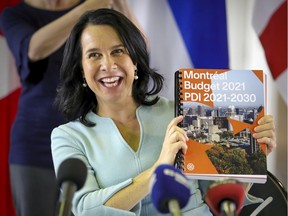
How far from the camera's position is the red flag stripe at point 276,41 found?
250 centimetres

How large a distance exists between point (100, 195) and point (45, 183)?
87cm

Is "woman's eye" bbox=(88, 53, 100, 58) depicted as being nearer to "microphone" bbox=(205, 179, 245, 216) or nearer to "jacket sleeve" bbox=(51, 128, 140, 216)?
"jacket sleeve" bbox=(51, 128, 140, 216)

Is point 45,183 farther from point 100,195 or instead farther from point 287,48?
point 287,48

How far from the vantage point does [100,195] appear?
1545 mm

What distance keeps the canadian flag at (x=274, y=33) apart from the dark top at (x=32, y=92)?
95 centimetres

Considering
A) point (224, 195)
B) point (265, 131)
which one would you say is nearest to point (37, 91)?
point (265, 131)

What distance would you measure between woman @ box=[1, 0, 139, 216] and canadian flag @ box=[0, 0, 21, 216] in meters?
0.03

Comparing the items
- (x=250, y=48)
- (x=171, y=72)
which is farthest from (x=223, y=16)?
(x=171, y=72)

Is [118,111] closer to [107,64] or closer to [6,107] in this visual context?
[107,64]

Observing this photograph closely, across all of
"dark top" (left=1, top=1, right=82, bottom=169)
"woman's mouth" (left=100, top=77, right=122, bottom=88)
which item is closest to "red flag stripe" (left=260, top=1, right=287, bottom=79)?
"dark top" (left=1, top=1, right=82, bottom=169)

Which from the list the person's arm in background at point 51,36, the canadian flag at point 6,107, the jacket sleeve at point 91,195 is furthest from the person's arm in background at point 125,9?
the jacket sleeve at point 91,195

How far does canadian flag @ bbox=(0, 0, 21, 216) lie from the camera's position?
7.92 feet

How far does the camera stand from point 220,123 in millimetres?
1501

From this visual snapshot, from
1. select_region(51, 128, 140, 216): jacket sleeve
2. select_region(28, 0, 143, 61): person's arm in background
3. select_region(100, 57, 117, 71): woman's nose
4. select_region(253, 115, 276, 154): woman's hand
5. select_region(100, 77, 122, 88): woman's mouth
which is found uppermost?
select_region(28, 0, 143, 61): person's arm in background
